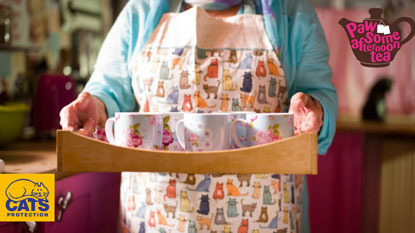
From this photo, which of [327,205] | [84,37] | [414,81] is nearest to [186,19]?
[84,37]

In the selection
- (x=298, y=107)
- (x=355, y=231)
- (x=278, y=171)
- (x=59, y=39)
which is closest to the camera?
(x=278, y=171)

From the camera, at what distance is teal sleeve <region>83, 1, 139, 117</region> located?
2.81 ft

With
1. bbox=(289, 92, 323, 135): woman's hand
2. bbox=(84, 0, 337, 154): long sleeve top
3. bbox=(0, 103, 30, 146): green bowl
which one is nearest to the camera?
bbox=(289, 92, 323, 135): woman's hand

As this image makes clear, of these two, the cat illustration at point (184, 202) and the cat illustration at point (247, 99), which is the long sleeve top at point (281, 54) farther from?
the cat illustration at point (184, 202)

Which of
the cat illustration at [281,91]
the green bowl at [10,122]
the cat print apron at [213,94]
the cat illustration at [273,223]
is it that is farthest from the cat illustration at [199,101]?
the green bowl at [10,122]

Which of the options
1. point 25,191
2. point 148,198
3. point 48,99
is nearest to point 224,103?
point 148,198

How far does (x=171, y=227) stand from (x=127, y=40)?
1.11ft

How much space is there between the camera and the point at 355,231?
1932mm

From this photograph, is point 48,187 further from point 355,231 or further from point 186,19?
point 355,231

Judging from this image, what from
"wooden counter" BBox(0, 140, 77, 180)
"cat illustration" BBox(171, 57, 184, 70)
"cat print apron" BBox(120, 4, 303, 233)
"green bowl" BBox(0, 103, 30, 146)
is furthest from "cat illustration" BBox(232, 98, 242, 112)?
"green bowl" BBox(0, 103, 30, 146)

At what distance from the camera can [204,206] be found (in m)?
0.83

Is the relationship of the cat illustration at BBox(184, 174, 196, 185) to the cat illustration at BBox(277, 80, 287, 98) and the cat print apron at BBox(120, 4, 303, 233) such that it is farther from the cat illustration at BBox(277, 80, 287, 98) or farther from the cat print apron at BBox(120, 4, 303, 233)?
the cat illustration at BBox(277, 80, 287, 98)

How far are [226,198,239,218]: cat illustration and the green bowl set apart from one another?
0.49 m

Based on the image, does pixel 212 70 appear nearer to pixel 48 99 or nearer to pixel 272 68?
pixel 272 68
